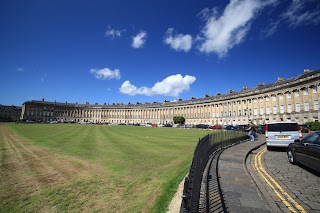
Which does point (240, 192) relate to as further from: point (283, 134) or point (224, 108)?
point (224, 108)

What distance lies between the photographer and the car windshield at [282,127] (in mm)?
14010

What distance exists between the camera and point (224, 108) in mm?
87188

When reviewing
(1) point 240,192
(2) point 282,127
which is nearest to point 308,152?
(1) point 240,192

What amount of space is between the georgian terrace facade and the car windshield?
4546 centimetres

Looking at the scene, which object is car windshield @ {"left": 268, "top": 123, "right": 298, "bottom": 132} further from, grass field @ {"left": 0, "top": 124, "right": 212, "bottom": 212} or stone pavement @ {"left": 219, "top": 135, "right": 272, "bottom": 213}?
grass field @ {"left": 0, "top": 124, "right": 212, "bottom": 212}

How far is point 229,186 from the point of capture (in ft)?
21.0

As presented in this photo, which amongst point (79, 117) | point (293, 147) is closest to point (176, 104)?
point (79, 117)

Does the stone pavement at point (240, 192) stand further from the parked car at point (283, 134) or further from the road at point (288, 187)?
the parked car at point (283, 134)

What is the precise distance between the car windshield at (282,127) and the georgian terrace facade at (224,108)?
4546 centimetres

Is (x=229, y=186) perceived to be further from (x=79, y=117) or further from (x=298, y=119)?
(x=79, y=117)

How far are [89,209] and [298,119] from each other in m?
63.3

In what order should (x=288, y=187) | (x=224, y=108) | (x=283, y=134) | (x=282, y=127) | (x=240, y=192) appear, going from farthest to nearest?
(x=224, y=108) → (x=282, y=127) → (x=283, y=134) → (x=288, y=187) → (x=240, y=192)

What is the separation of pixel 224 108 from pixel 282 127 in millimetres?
75567

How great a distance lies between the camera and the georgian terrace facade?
5316 cm
